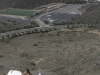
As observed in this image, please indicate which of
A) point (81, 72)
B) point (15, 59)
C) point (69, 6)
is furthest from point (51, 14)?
point (81, 72)

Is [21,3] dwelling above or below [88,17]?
above

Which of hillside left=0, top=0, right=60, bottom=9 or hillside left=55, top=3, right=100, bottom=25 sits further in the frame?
hillside left=0, top=0, right=60, bottom=9

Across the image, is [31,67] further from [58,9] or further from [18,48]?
[58,9]

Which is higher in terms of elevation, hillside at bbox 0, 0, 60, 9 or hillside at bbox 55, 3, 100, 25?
hillside at bbox 0, 0, 60, 9

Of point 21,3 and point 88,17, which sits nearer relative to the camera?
point 88,17

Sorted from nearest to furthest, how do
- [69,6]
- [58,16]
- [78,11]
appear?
[58,16] < [78,11] < [69,6]

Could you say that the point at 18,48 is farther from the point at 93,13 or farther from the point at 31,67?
the point at 93,13

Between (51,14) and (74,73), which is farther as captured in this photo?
(51,14)

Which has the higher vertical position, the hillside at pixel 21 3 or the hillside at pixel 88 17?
the hillside at pixel 21 3

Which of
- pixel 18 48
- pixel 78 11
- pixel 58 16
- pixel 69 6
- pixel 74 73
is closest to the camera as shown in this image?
pixel 74 73

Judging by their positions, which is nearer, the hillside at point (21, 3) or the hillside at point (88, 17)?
the hillside at point (88, 17)
